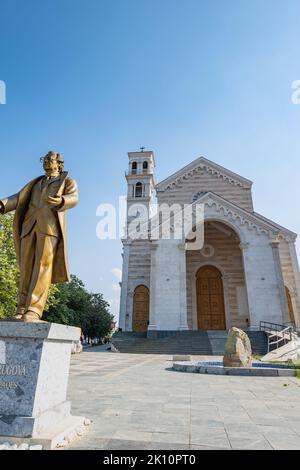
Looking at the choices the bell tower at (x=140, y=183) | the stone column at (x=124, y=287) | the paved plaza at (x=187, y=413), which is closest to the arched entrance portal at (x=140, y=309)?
the stone column at (x=124, y=287)

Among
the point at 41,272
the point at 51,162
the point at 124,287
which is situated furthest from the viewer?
the point at 124,287

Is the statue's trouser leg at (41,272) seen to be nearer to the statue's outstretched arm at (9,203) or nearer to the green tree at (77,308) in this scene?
the statue's outstretched arm at (9,203)

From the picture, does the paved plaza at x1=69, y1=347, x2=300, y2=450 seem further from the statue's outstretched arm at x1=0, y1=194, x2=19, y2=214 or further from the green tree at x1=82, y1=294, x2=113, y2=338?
the green tree at x1=82, y1=294, x2=113, y2=338

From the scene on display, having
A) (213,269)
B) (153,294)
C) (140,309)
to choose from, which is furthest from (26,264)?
(213,269)

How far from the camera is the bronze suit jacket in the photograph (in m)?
3.85

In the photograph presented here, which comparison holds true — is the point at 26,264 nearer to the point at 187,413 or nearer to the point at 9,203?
the point at 9,203

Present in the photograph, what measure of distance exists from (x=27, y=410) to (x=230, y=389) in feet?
16.6

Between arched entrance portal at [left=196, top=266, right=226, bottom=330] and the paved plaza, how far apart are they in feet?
53.8

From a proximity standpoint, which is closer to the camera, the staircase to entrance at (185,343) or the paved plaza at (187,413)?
the paved plaza at (187,413)

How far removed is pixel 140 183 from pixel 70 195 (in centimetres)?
2936

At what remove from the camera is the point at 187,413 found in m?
4.35

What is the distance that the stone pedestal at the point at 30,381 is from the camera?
9.42 ft

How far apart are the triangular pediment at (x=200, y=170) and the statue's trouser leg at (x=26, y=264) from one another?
82.5 feet

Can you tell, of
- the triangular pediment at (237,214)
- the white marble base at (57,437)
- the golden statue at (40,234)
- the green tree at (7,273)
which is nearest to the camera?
the white marble base at (57,437)
